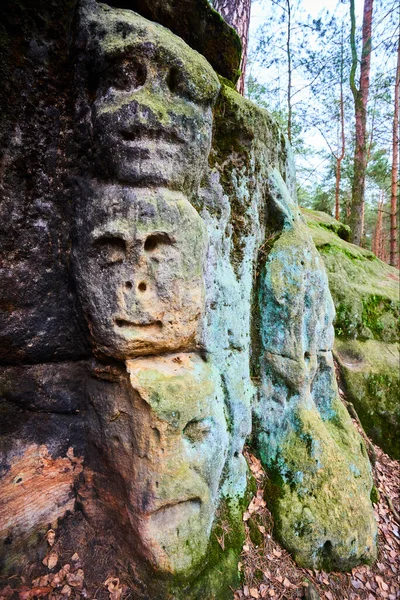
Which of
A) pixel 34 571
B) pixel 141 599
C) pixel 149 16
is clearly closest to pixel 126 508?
pixel 141 599

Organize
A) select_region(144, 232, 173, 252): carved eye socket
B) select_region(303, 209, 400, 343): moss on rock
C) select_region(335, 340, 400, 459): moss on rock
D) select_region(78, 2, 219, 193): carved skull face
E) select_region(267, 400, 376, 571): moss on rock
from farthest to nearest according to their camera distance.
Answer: select_region(303, 209, 400, 343): moss on rock, select_region(335, 340, 400, 459): moss on rock, select_region(267, 400, 376, 571): moss on rock, select_region(144, 232, 173, 252): carved eye socket, select_region(78, 2, 219, 193): carved skull face

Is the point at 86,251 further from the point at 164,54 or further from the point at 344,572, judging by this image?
the point at 344,572

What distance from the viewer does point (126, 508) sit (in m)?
2.46

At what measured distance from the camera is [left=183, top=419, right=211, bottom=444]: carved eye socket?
2490 mm

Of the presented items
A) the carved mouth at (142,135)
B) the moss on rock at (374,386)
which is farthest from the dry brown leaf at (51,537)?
the moss on rock at (374,386)

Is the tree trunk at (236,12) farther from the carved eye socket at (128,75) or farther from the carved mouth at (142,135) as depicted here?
the carved mouth at (142,135)

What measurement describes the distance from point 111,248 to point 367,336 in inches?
234

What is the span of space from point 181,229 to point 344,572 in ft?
12.1

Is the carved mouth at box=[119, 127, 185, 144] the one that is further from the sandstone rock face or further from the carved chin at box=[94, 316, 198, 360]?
the carved chin at box=[94, 316, 198, 360]

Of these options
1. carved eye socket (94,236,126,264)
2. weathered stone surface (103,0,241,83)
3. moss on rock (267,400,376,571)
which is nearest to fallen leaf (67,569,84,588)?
moss on rock (267,400,376,571)

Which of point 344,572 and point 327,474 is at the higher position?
point 327,474

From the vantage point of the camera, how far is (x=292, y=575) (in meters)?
3.00

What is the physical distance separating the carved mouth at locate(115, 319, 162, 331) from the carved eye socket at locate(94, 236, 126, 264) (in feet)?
1.39

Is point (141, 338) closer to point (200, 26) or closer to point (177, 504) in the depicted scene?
point (177, 504)
